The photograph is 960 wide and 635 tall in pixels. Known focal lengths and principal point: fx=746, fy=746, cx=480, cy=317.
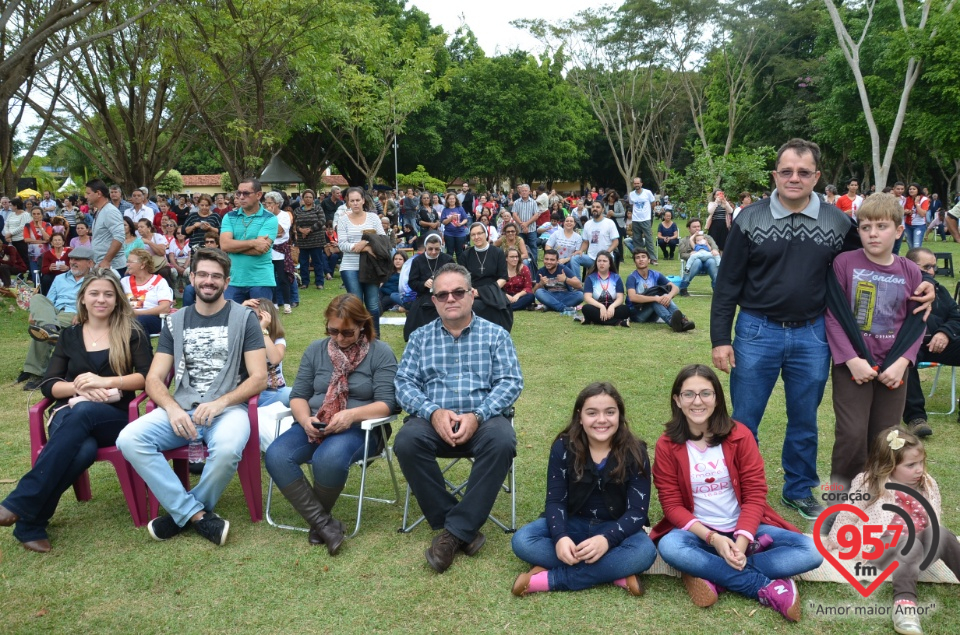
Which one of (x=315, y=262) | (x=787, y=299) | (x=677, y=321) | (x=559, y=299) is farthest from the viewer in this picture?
(x=315, y=262)

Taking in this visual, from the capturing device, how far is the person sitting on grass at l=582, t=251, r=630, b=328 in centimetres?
1045

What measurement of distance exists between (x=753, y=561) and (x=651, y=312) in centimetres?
729

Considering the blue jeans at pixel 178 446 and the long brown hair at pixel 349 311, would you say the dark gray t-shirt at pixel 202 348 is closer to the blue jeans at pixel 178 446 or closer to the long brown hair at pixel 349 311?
the blue jeans at pixel 178 446

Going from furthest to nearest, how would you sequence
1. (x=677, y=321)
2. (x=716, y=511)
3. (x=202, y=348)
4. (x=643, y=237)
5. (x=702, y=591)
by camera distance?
(x=643, y=237) < (x=677, y=321) < (x=202, y=348) < (x=716, y=511) < (x=702, y=591)

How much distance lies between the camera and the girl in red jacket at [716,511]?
3295 millimetres

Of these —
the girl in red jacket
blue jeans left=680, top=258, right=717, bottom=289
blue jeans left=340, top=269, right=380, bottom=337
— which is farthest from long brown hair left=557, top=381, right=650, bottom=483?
blue jeans left=680, top=258, right=717, bottom=289

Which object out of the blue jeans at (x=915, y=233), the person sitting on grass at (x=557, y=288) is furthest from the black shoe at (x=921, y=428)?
the blue jeans at (x=915, y=233)

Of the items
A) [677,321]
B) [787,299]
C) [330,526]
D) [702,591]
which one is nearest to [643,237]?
[677,321]

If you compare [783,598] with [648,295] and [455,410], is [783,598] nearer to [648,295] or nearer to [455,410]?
[455,410]

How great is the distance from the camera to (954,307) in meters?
5.34

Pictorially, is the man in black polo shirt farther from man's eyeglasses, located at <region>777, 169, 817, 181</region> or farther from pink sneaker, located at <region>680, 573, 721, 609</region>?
pink sneaker, located at <region>680, 573, 721, 609</region>

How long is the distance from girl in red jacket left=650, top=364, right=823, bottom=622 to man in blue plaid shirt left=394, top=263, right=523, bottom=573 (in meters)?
0.85

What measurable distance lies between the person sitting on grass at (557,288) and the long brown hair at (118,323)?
7.89 meters

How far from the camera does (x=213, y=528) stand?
13.3ft
